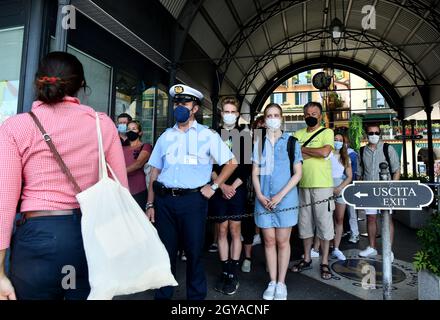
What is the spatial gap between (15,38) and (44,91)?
2850mm

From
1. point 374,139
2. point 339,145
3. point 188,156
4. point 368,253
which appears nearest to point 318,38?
point 339,145

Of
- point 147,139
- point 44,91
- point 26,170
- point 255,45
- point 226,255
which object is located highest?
point 255,45

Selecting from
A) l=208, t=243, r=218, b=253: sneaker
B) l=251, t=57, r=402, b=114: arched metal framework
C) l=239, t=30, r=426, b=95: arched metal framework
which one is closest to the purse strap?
l=208, t=243, r=218, b=253: sneaker

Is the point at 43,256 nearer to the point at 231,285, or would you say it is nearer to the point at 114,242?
the point at 114,242

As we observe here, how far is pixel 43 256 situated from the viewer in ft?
4.17

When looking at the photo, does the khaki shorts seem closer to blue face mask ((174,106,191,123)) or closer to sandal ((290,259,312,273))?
sandal ((290,259,312,273))

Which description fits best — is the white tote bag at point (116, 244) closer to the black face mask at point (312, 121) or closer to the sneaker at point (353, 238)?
the black face mask at point (312, 121)

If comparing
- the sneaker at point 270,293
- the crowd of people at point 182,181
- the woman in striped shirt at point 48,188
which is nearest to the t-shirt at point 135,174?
the crowd of people at point 182,181

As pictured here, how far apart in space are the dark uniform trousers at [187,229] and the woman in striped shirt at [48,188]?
0.99m

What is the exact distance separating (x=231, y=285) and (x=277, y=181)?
3.69 ft

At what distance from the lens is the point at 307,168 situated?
3.34 meters

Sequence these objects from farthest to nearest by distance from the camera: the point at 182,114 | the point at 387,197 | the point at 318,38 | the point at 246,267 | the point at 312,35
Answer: the point at 312,35
the point at 318,38
the point at 246,267
the point at 182,114
the point at 387,197
